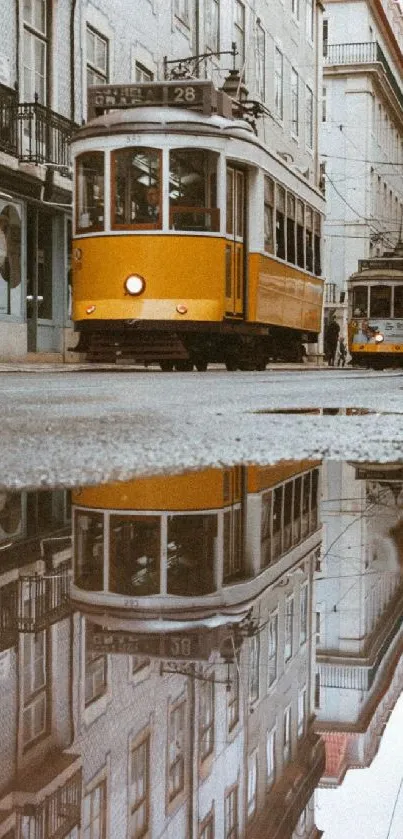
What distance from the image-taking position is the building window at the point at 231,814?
1.12m

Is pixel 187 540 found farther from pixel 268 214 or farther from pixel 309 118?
pixel 309 118

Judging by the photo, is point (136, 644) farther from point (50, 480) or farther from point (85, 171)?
point (85, 171)

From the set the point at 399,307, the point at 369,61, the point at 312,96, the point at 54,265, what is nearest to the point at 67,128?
the point at 54,265

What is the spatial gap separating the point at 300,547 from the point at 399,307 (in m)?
29.0

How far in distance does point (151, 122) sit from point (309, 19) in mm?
26888

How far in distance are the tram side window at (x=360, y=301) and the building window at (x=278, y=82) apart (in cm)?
753

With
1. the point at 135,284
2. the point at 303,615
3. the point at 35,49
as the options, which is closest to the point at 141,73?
the point at 35,49

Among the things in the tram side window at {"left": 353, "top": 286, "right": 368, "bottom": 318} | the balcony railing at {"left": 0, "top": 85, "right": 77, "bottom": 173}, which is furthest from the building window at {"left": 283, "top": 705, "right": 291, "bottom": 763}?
the tram side window at {"left": 353, "top": 286, "right": 368, "bottom": 318}

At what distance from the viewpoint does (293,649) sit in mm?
1586

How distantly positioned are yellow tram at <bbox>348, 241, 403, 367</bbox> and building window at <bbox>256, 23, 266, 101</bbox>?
19.6ft

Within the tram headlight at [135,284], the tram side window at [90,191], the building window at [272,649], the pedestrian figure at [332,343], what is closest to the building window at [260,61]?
the pedestrian figure at [332,343]

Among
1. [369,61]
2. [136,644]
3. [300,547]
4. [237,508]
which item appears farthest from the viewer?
[369,61]

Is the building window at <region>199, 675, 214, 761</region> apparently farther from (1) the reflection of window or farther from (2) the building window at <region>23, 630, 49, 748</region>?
(1) the reflection of window

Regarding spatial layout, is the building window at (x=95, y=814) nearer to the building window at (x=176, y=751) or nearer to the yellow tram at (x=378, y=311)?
the building window at (x=176, y=751)
